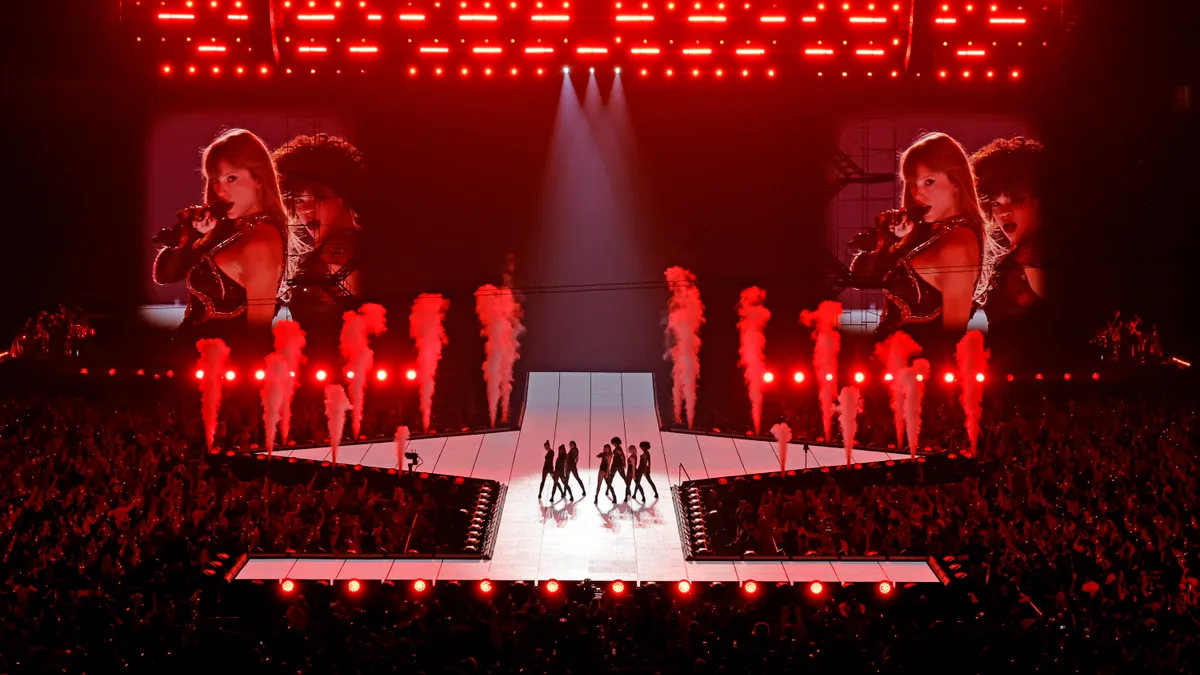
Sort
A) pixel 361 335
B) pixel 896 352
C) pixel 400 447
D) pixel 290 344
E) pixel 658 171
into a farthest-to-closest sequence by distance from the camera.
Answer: pixel 658 171
pixel 361 335
pixel 896 352
pixel 290 344
pixel 400 447

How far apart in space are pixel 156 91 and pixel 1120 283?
56.1ft

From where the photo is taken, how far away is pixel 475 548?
15.1 m

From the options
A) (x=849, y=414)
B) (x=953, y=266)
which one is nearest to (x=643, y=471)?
(x=849, y=414)

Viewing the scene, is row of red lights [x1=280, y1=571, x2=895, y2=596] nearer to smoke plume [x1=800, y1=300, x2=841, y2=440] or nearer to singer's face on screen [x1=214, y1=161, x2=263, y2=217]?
smoke plume [x1=800, y1=300, x2=841, y2=440]

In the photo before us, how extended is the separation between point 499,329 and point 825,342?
18.9ft

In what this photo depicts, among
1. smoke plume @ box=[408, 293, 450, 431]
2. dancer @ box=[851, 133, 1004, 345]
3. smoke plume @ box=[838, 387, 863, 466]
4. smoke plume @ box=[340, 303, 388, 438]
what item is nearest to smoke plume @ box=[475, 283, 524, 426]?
smoke plume @ box=[408, 293, 450, 431]

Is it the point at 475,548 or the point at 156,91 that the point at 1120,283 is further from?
the point at 156,91

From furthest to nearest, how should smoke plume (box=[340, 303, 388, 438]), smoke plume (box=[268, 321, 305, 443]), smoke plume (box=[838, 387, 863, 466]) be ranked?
1. smoke plume (box=[340, 303, 388, 438])
2. smoke plume (box=[268, 321, 305, 443])
3. smoke plume (box=[838, 387, 863, 466])

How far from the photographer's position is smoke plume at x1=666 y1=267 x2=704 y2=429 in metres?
22.1

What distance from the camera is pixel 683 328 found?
22.6 m

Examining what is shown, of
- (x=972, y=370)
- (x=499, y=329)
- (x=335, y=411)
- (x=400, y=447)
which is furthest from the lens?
(x=499, y=329)

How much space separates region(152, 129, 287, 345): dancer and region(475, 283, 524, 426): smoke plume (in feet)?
11.8

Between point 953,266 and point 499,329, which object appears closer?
point 953,266

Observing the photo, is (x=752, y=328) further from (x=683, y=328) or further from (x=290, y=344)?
(x=290, y=344)
